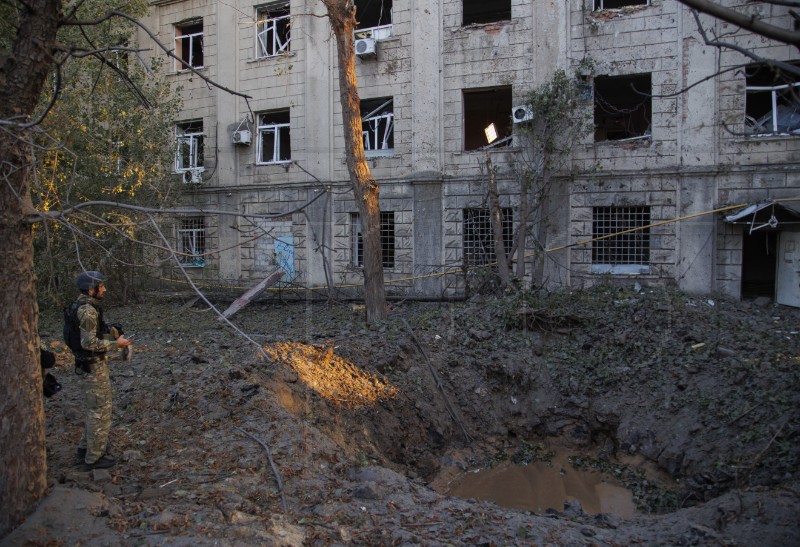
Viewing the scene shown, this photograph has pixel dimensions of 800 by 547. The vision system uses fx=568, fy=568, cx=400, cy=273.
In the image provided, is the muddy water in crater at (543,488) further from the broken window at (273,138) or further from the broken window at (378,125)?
the broken window at (273,138)

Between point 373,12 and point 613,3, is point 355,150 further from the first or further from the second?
point 613,3

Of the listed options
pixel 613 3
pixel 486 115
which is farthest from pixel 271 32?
pixel 613 3

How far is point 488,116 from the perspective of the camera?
18.5 metres

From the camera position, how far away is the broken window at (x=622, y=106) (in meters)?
14.7

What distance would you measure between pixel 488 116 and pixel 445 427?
1264cm

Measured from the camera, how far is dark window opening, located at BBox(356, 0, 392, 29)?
55.6ft

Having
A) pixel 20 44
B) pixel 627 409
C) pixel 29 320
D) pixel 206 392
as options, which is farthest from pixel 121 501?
pixel 627 409

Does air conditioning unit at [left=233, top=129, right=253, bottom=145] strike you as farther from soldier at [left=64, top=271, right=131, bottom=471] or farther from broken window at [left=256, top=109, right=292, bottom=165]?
soldier at [left=64, top=271, right=131, bottom=471]

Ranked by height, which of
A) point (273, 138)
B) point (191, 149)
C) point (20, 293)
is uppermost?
point (273, 138)

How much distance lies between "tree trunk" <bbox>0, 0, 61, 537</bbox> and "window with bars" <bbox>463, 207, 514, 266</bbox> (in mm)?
12303

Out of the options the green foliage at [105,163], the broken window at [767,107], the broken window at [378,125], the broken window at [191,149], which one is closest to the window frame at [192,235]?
the broken window at [191,149]

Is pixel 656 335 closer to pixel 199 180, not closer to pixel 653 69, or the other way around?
pixel 653 69

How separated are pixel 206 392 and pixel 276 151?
12.7 m

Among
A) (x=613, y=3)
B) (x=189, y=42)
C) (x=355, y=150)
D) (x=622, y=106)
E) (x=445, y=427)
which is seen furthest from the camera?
(x=189, y=42)
